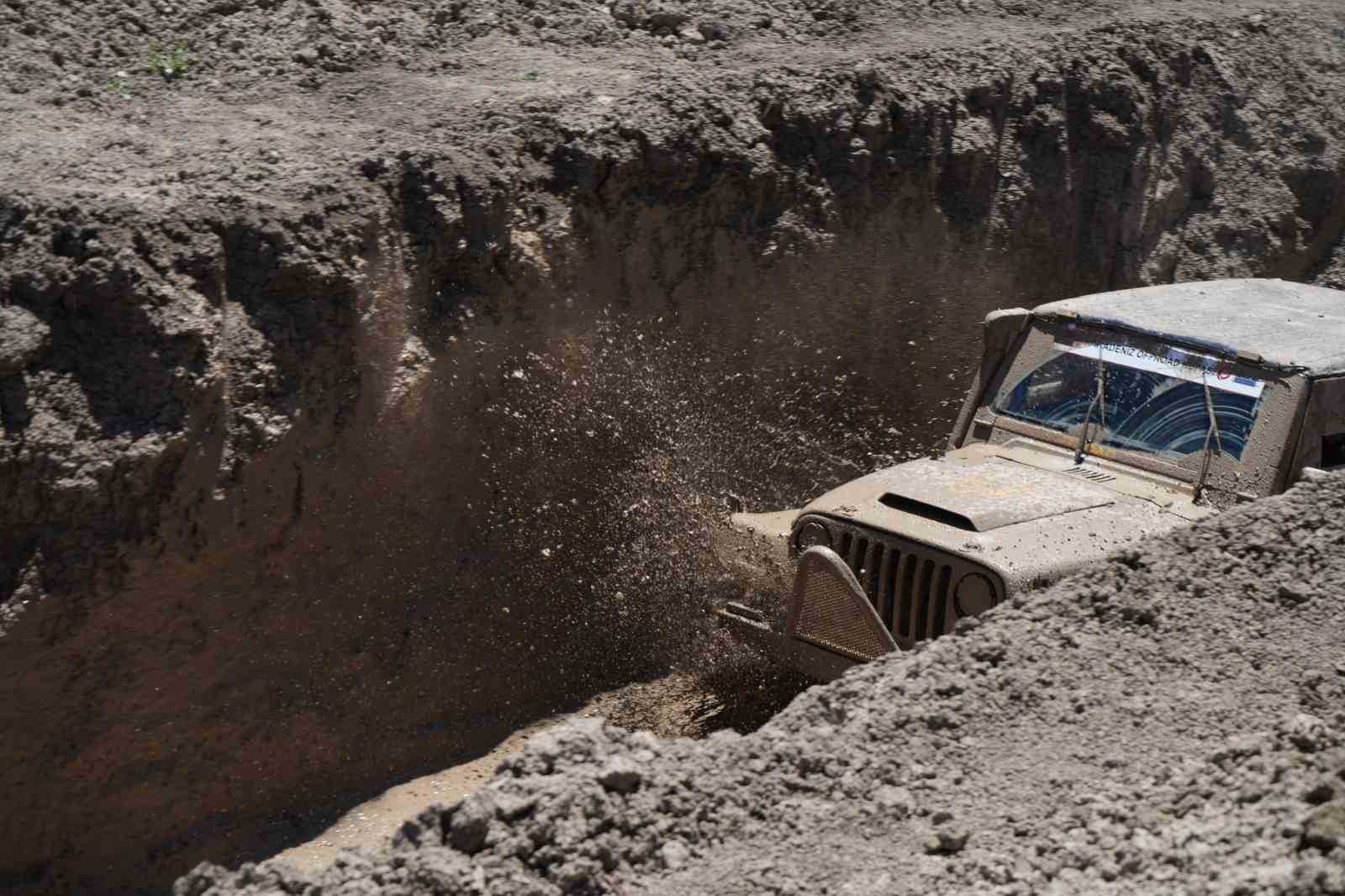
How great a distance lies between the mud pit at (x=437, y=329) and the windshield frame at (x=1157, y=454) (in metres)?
1.54

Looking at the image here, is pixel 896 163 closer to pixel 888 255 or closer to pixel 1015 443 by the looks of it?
pixel 888 255

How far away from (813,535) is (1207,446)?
1568 millimetres

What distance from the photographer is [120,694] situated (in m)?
5.72

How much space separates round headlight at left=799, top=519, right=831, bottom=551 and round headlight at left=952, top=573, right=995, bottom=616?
594 millimetres

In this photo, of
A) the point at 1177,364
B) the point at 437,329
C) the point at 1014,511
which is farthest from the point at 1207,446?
the point at 437,329

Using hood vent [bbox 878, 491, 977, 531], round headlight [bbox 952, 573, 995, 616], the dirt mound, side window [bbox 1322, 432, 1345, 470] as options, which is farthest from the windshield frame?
the dirt mound

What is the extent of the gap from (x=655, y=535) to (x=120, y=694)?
258 centimetres

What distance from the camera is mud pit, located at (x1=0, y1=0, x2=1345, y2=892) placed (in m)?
5.70

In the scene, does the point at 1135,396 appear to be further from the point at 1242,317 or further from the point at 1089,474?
the point at 1242,317

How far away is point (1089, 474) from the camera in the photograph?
227 inches

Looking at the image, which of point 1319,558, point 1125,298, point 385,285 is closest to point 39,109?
point 385,285

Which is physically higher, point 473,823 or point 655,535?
point 473,823

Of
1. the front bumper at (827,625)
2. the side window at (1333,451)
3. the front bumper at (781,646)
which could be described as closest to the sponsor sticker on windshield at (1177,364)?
the side window at (1333,451)

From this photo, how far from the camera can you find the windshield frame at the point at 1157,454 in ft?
17.9
